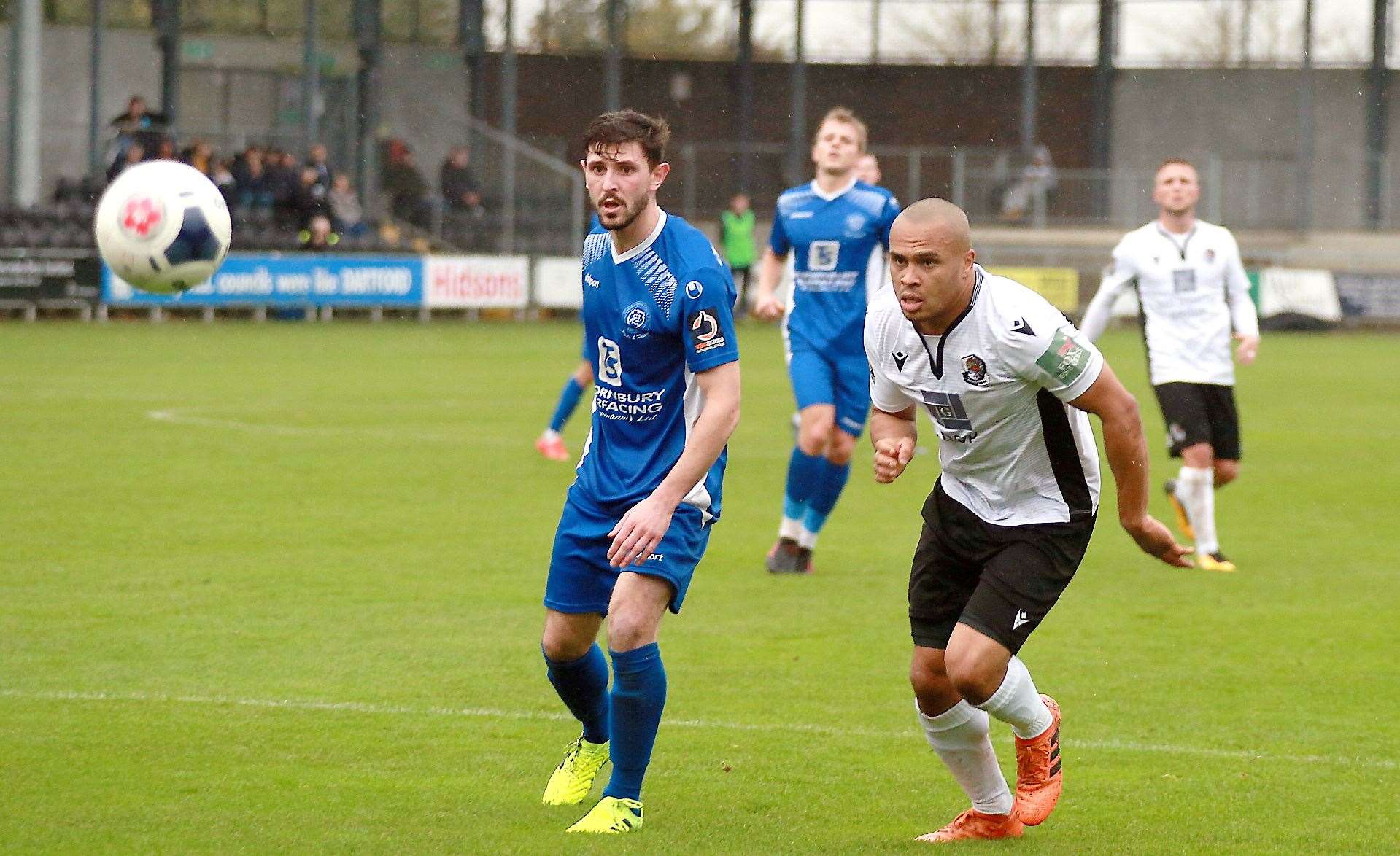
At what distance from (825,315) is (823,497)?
97 cm

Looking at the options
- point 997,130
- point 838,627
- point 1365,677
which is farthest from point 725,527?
point 997,130

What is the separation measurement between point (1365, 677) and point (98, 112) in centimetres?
3151

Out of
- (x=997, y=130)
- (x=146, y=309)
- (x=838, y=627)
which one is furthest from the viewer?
(x=997, y=130)

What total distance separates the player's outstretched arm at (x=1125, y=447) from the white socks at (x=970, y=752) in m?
0.66

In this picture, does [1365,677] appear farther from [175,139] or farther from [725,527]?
[175,139]

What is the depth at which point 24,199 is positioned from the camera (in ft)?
99.6

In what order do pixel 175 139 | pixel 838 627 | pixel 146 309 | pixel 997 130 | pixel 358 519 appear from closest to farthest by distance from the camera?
1. pixel 838 627
2. pixel 358 519
3. pixel 146 309
4. pixel 175 139
5. pixel 997 130

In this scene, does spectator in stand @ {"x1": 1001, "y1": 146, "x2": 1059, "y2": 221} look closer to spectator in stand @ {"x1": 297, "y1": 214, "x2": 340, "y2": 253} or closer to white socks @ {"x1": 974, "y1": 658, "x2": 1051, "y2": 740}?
spectator in stand @ {"x1": 297, "y1": 214, "x2": 340, "y2": 253}

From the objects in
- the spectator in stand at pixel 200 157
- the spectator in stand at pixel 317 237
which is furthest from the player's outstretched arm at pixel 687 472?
the spectator in stand at pixel 317 237

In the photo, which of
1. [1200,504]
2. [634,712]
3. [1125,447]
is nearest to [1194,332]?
[1200,504]

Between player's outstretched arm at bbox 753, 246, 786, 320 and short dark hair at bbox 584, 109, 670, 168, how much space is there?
4.04 m

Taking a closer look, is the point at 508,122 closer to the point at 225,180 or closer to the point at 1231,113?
the point at 225,180

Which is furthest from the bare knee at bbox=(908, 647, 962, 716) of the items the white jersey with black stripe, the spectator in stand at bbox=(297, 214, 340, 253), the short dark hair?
the spectator in stand at bbox=(297, 214, 340, 253)

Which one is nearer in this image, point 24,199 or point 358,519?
point 358,519
